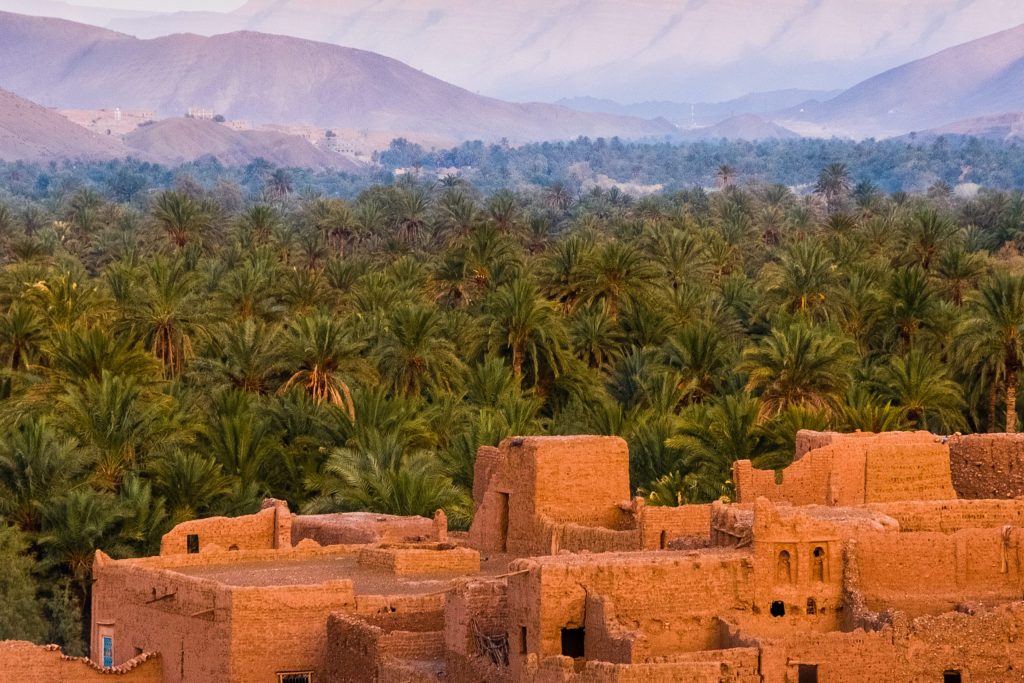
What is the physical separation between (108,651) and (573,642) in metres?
9.63

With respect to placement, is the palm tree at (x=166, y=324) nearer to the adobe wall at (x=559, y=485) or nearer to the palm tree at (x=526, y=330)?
the palm tree at (x=526, y=330)

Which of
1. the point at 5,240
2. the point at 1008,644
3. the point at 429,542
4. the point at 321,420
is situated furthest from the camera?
the point at 5,240

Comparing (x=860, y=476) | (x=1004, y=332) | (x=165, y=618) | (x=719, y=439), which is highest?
(x=1004, y=332)

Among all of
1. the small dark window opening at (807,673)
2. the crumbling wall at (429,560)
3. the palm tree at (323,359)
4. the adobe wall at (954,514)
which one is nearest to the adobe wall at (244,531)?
the crumbling wall at (429,560)

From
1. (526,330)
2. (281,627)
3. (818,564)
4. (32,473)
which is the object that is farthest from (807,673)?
(526,330)

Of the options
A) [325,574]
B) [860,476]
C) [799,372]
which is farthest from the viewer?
[799,372]

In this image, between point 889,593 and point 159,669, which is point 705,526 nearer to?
point 889,593

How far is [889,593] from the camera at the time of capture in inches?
930

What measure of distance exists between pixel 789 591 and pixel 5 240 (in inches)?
3105

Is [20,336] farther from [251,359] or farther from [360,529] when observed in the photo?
[360,529]

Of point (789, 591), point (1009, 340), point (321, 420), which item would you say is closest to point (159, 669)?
point (789, 591)

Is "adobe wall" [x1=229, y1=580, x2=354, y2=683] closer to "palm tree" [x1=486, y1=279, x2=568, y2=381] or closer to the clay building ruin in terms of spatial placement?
the clay building ruin

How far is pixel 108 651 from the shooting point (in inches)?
1196

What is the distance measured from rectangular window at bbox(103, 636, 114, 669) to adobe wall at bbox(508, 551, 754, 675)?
8692 millimetres
